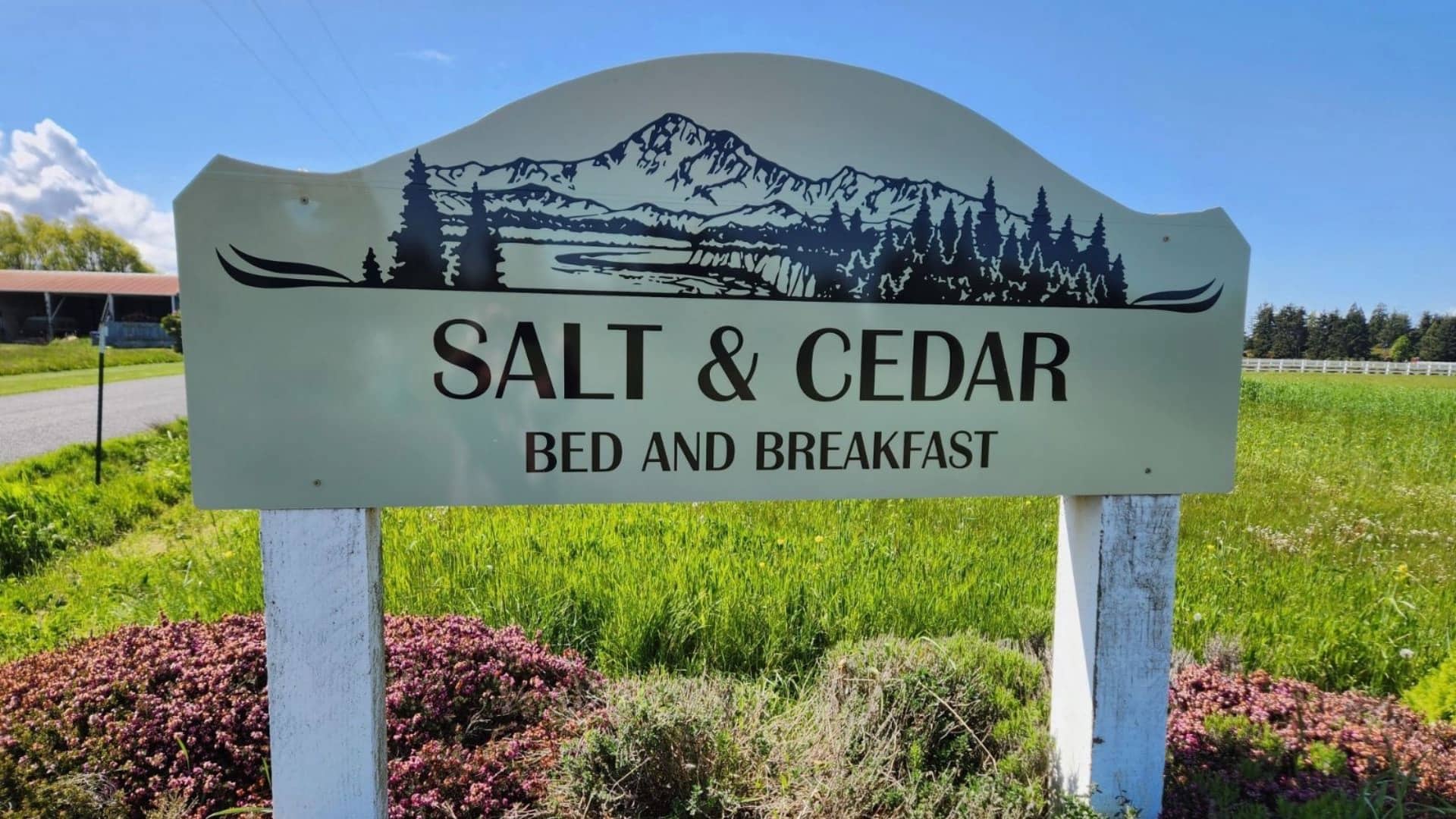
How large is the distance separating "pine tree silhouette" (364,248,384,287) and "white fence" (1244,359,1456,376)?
200 ft

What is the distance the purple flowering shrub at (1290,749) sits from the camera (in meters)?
2.10

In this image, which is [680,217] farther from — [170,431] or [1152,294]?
[170,431]

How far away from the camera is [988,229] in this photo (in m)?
1.93

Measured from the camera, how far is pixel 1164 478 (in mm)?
2055

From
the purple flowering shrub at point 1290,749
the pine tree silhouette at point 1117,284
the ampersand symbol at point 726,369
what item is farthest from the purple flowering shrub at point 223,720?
the pine tree silhouette at point 1117,284

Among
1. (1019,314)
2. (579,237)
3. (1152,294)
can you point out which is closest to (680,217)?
(579,237)

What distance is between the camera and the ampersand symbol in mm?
1844

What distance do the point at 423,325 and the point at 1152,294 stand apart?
195cm

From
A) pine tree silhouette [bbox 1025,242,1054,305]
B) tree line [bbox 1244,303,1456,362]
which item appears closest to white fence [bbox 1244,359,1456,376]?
tree line [bbox 1244,303,1456,362]

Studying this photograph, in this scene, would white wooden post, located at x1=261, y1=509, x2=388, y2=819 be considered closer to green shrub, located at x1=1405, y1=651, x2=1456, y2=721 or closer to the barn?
green shrub, located at x1=1405, y1=651, x2=1456, y2=721

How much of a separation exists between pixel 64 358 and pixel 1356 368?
80579 millimetres

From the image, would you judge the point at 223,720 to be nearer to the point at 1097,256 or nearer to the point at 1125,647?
the point at 1125,647

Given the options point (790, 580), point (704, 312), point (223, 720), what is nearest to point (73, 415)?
point (223, 720)

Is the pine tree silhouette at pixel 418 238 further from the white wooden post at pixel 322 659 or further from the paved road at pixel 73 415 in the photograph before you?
the paved road at pixel 73 415
